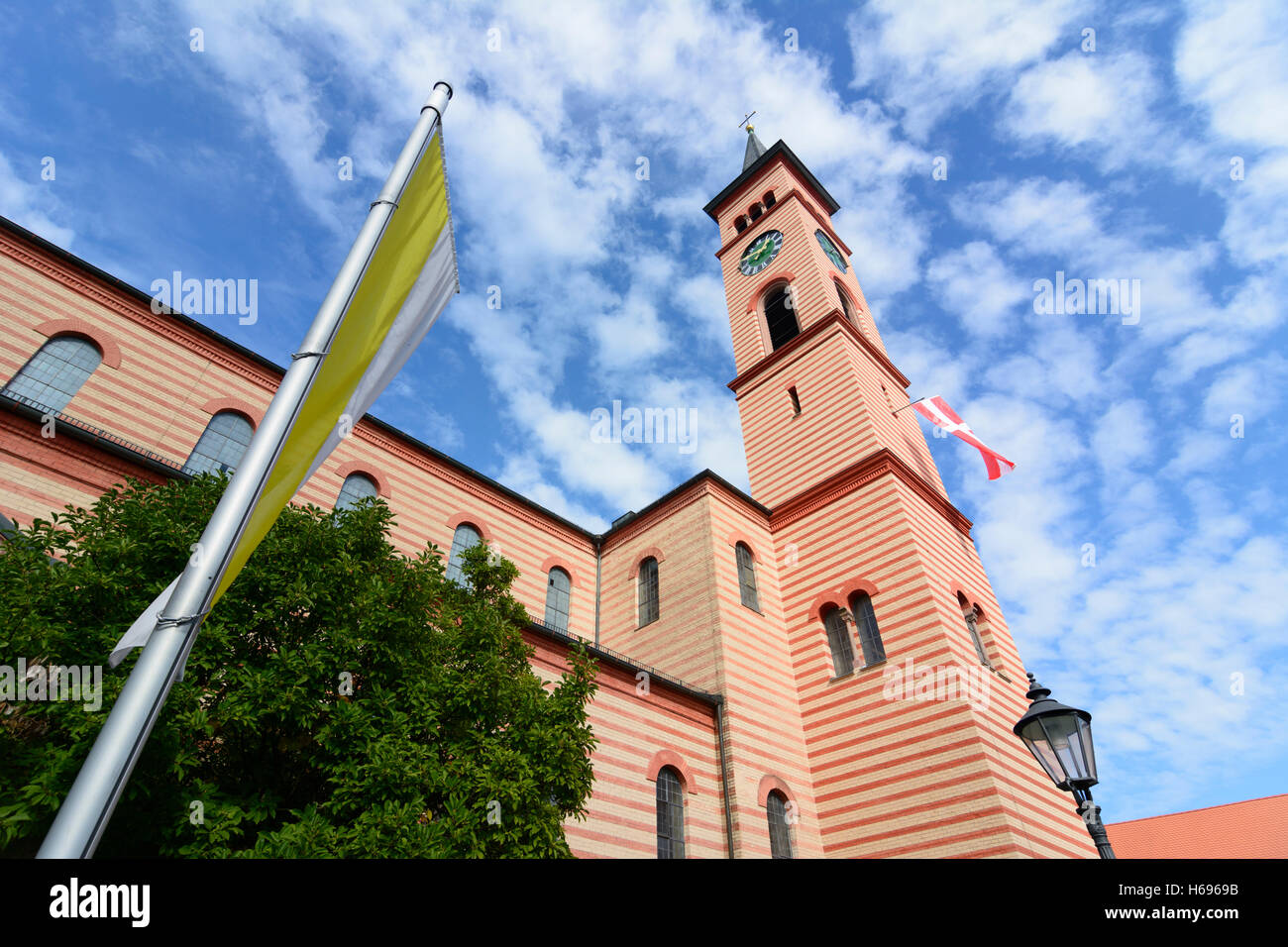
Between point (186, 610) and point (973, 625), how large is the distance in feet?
63.6

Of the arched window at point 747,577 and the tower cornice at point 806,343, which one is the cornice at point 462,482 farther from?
the tower cornice at point 806,343

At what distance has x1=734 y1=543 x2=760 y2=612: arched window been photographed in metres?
18.9

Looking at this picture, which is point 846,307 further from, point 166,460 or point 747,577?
point 166,460

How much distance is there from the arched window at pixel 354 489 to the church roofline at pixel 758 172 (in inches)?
970

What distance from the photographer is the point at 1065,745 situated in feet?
21.4

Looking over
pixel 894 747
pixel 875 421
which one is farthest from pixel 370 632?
pixel 875 421

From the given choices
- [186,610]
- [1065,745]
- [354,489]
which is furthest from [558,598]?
[186,610]

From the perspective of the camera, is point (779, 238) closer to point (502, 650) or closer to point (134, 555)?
point (502, 650)

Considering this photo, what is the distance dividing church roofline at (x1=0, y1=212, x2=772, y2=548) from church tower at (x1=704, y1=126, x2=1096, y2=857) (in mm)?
2887

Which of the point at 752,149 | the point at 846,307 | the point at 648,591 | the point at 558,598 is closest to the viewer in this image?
the point at 648,591

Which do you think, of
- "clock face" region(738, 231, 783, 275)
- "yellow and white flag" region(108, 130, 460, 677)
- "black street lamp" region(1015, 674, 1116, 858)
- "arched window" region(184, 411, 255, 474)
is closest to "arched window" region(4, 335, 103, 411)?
"arched window" region(184, 411, 255, 474)

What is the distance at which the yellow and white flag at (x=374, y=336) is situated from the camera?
4020 millimetres
